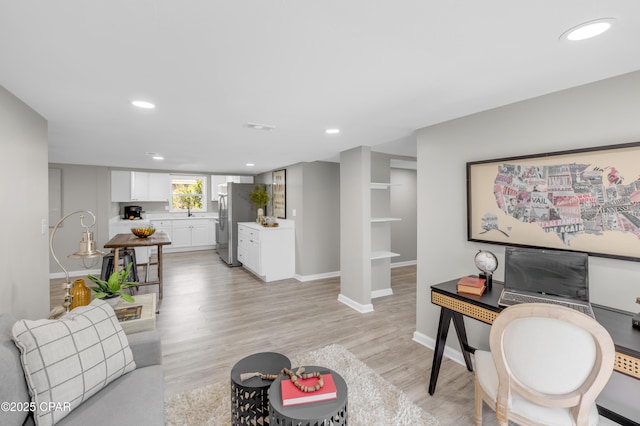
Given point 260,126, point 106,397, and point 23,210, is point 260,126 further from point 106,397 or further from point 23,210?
point 106,397

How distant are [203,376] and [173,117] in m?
2.21

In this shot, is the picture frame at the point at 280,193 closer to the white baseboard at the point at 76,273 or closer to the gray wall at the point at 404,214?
the gray wall at the point at 404,214

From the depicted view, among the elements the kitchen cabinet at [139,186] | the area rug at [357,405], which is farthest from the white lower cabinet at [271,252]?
the kitchen cabinet at [139,186]

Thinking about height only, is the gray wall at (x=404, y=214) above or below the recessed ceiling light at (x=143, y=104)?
below

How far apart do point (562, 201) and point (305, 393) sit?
202 cm

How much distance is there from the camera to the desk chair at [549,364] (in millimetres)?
1251

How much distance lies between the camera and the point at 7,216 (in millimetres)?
1938

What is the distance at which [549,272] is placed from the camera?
73.7 inches

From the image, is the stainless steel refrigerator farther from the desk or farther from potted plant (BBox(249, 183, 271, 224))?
the desk

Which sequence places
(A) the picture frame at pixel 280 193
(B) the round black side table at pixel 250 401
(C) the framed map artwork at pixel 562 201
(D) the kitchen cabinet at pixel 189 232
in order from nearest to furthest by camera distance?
(B) the round black side table at pixel 250 401
(C) the framed map artwork at pixel 562 201
(A) the picture frame at pixel 280 193
(D) the kitchen cabinet at pixel 189 232

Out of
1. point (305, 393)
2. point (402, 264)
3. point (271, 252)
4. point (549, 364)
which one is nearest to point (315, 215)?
point (271, 252)

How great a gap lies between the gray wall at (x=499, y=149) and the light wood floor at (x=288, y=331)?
1.56 ft

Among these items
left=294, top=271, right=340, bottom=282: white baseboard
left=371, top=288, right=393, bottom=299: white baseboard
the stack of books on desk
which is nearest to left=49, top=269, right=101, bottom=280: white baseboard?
left=294, top=271, right=340, bottom=282: white baseboard

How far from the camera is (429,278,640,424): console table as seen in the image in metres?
1.32
